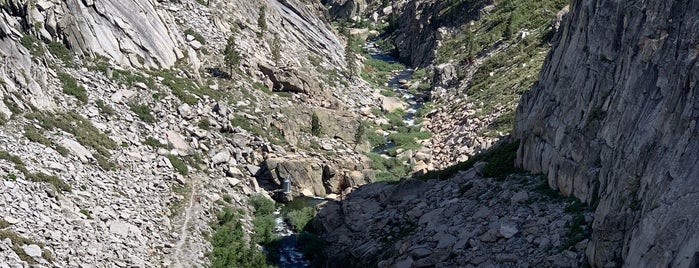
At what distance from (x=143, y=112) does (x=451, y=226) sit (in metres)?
26.8

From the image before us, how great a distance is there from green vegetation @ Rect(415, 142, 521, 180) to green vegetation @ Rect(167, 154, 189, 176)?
16.3 metres

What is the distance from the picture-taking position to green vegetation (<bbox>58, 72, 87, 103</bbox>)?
54.2 m

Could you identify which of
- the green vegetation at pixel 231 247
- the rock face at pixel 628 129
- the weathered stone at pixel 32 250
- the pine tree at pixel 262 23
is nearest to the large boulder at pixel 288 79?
the pine tree at pixel 262 23

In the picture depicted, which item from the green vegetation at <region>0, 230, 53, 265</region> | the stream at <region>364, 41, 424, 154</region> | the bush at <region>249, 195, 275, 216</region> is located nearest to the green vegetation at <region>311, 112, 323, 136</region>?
the stream at <region>364, 41, 424, 154</region>

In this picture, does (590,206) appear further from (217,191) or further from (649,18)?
(217,191)

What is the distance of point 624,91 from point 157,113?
3575 centimetres

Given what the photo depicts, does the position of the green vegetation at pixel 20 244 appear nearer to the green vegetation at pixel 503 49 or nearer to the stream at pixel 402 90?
the stream at pixel 402 90

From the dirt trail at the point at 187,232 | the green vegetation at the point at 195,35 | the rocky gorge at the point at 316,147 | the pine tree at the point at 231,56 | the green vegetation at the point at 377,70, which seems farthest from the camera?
the green vegetation at the point at 377,70

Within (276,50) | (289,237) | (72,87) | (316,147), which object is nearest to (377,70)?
(276,50)

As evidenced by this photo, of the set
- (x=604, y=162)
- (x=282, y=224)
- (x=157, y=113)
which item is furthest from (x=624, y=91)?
(x=157, y=113)

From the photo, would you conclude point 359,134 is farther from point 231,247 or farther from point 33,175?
point 33,175

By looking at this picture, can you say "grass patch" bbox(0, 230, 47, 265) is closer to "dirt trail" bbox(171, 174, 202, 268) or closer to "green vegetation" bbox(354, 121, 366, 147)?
"dirt trail" bbox(171, 174, 202, 268)

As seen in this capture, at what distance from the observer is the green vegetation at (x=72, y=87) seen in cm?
5422

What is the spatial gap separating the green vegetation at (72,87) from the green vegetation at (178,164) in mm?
7201
